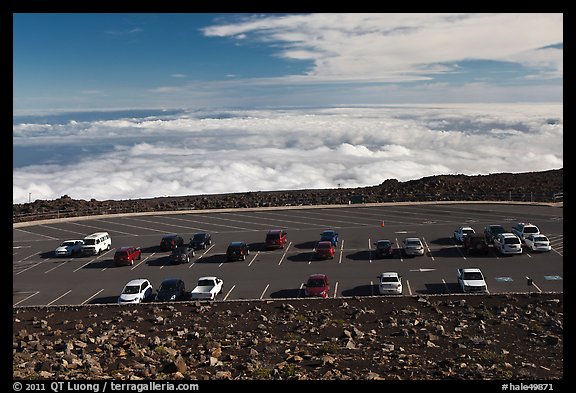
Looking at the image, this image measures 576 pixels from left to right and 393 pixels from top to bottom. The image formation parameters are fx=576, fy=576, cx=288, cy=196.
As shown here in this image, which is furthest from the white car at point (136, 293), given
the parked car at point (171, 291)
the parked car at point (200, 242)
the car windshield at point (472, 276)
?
the car windshield at point (472, 276)

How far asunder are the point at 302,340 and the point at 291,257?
57.1 ft

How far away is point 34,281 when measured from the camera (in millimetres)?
34781

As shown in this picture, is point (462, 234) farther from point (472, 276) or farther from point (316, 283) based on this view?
point (316, 283)

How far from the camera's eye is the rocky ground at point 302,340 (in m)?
16.5

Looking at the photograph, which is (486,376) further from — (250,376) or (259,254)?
(259,254)

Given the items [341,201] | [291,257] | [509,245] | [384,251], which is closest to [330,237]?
[291,257]

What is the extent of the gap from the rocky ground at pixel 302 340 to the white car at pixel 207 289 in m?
1.20

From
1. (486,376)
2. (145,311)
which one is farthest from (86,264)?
(486,376)

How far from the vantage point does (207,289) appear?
28.7 meters

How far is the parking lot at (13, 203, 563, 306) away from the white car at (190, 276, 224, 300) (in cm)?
61

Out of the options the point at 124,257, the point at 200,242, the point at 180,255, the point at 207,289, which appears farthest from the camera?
the point at 200,242

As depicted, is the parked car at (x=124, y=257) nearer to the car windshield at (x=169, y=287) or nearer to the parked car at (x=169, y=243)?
the parked car at (x=169, y=243)
